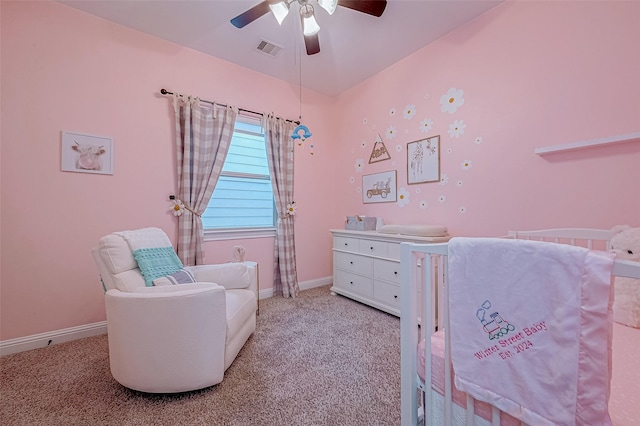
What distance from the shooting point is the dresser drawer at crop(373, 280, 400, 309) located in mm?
2404

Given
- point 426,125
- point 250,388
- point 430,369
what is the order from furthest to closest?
point 426,125 < point 250,388 < point 430,369

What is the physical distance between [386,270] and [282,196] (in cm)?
145

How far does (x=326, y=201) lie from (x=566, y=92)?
250 cm

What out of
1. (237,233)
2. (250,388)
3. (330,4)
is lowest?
(250,388)

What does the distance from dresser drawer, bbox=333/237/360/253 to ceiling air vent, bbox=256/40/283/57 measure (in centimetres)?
212

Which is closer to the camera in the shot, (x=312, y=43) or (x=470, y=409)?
(x=470, y=409)

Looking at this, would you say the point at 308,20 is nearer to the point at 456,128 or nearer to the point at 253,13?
the point at 253,13

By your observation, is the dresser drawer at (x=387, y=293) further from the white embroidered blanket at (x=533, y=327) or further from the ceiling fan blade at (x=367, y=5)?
the ceiling fan blade at (x=367, y=5)

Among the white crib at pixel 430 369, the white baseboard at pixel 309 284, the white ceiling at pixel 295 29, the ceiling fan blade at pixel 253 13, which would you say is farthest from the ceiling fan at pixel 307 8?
the white baseboard at pixel 309 284

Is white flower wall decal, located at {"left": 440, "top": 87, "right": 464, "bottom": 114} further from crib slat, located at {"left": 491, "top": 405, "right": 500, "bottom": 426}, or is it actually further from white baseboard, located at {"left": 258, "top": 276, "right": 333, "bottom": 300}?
white baseboard, located at {"left": 258, "top": 276, "right": 333, "bottom": 300}

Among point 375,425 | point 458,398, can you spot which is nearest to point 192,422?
point 375,425

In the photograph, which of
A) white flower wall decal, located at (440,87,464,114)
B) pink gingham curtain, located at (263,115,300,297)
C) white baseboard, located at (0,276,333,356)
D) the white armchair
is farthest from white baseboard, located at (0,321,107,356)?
white flower wall decal, located at (440,87,464,114)

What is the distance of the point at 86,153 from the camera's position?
211 cm

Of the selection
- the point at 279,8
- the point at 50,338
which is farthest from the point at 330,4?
the point at 50,338
